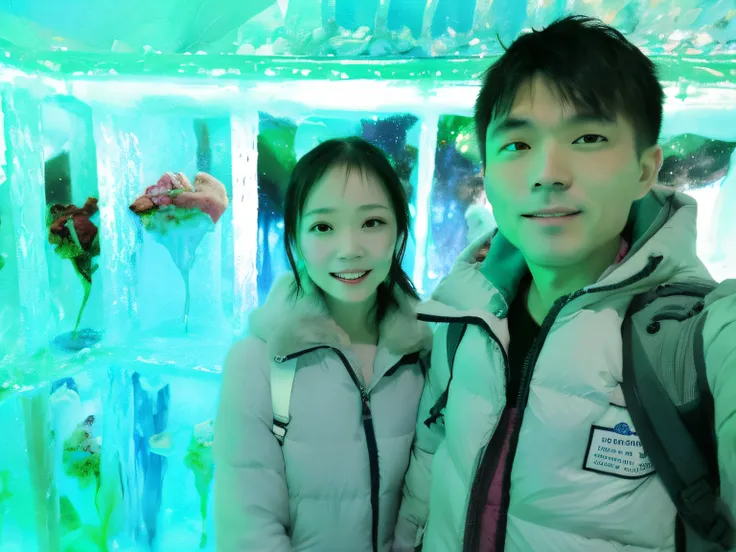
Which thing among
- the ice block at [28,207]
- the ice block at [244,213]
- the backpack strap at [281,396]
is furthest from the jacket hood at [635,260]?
the ice block at [28,207]

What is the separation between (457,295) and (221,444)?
670mm

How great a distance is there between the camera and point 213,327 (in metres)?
1.86

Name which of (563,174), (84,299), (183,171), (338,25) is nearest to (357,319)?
(563,174)

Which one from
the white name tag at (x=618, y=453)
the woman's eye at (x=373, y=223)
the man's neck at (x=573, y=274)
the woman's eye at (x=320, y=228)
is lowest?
the white name tag at (x=618, y=453)

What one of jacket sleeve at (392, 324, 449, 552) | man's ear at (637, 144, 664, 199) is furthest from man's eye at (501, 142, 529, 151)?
jacket sleeve at (392, 324, 449, 552)

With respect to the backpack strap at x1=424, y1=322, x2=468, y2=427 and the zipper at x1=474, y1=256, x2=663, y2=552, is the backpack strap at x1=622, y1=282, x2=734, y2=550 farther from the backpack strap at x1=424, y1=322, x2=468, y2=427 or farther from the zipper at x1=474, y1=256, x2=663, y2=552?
the backpack strap at x1=424, y1=322, x2=468, y2=427

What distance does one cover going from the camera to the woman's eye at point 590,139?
807 millimetres

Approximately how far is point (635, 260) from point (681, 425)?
0.27 meters

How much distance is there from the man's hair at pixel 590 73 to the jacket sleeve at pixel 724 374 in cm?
32

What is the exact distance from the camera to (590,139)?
32.0 inches

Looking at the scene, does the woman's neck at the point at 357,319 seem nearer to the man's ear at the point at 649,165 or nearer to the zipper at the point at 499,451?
the zipper at the point at 499,451

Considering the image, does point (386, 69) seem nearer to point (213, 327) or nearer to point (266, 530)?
point (213, 327)

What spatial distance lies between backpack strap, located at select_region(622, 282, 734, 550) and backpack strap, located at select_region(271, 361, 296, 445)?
2.36 ft

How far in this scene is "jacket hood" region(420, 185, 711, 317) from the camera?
793 mm
